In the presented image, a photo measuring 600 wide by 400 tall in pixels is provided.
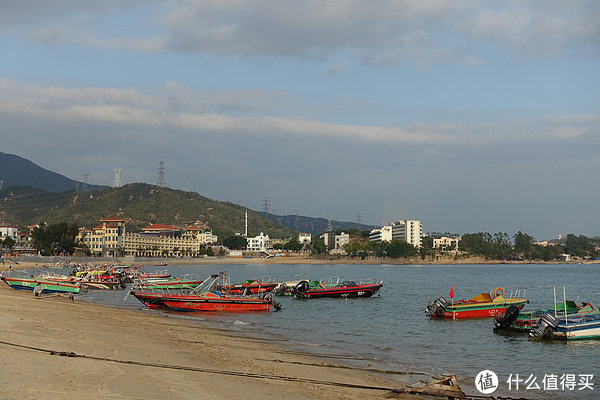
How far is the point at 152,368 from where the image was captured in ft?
43.8

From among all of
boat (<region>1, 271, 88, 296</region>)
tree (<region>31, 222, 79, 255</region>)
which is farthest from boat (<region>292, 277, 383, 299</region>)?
tree (<region>31, 222, 79, 255</region>)

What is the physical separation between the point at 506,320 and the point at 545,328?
3325 mm

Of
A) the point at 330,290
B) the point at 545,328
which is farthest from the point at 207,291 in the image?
the point at 545,328

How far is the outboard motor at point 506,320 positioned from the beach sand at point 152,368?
47.4 feet

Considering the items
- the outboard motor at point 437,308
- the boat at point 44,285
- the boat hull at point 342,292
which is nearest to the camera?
the outboard motor at point 437,308

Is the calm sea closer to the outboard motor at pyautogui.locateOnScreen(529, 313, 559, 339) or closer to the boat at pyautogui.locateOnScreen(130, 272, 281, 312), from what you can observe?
the outboard motor at pyautogui.locateOnScreen(529, 313, 559, 339)

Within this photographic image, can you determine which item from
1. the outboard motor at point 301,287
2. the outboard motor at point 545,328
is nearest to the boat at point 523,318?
the outboard motor at point 545,328

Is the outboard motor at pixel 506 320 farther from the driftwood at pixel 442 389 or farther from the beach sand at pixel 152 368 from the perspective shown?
the driftwood at pixel 442 389

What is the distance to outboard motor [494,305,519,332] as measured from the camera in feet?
95.9

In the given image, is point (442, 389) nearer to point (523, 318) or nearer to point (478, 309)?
point (523, 318)

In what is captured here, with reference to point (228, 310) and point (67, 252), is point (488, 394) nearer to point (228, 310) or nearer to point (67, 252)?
point (228, 310)

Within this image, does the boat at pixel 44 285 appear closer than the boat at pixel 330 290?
Yes

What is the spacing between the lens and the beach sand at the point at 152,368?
34.8 feet

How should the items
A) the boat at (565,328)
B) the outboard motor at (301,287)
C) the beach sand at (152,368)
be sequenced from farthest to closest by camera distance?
A: the outboard motor at (301,287), the boat at (565,328), the beach sand at (152,368)
